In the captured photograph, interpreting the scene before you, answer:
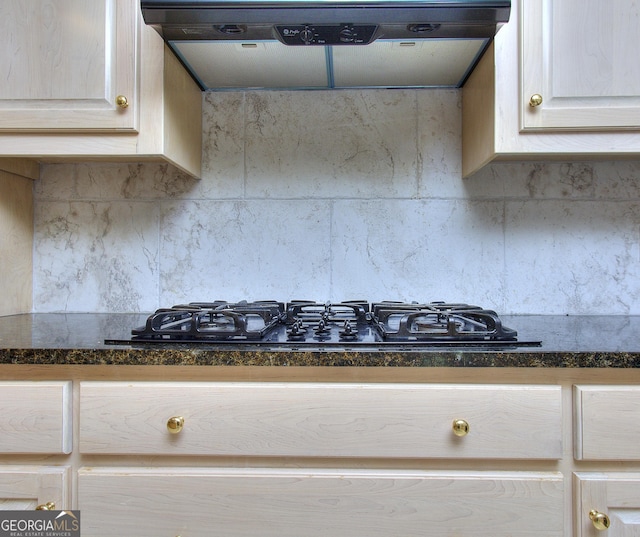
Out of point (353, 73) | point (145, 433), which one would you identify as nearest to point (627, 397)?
point (145, 433)

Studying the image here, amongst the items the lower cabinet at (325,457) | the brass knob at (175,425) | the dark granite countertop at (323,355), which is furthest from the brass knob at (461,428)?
the brass knob at (175,425)

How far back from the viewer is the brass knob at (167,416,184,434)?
79 cm

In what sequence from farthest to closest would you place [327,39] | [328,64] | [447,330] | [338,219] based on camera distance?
[338,219] < [328,64] < [327,39] < [447,330]

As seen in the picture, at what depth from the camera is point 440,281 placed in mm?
1356

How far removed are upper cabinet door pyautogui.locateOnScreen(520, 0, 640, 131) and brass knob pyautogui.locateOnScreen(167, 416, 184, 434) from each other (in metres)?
1.01

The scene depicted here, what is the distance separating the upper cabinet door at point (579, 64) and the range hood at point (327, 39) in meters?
0.13

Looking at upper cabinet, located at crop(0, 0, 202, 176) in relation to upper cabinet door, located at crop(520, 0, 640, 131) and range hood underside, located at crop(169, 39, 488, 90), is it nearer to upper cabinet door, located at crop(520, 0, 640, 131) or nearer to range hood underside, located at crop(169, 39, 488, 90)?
range hood underside, located at crop(169, 39, 488, 90)

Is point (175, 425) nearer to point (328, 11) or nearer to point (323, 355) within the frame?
point (323, 355)

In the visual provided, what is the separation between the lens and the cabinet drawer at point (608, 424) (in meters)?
0.78

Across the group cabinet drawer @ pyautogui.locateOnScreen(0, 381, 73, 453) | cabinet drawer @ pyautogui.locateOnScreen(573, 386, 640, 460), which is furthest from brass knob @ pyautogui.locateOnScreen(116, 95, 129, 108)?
cabinet drawer @ pyautogui.locateOnScreen(573, 386, 640, 460)

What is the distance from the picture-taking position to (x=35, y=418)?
815mm

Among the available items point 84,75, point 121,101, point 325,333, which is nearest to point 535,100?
point 325,333

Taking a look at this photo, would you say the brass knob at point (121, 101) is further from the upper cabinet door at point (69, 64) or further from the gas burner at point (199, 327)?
the gas burner at point (199, 327)

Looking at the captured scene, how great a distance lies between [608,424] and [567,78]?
2.59 ft
